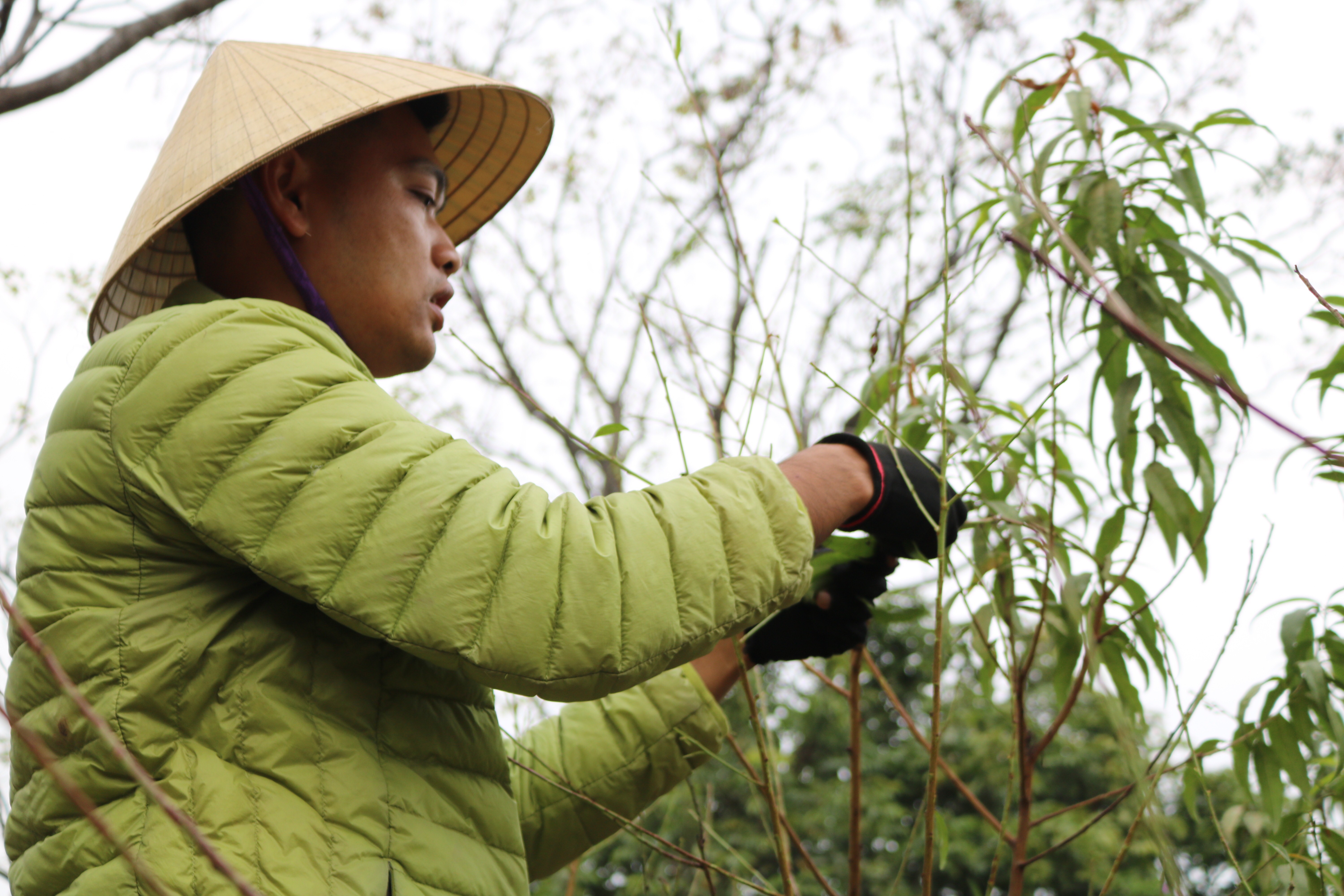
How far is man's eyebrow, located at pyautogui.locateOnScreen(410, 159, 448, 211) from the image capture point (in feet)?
4.72

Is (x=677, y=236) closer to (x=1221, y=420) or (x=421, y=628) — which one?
(x=1221, y=420)

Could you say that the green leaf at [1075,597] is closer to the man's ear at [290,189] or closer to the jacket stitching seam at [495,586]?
the jacket stitching seam at [495,586]

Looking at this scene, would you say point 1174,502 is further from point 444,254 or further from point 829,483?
point 444,254

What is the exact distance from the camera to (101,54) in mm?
2689

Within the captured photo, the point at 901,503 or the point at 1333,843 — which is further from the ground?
the point at 901,503

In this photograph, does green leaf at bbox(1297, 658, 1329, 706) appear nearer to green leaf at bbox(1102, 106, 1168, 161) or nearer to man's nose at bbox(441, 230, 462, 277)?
green leaf at bbox(1102, 106, 1168, 161)

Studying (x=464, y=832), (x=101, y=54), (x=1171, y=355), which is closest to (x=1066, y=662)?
(x=464, y=832)

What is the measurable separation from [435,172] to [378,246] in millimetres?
164

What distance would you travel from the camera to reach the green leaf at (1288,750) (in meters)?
1.48

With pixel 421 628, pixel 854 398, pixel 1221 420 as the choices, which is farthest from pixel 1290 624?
pixel 421 628

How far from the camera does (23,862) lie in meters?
1.01

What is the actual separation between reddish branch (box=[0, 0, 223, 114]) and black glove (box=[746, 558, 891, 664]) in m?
2.17

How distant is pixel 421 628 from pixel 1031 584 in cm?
106

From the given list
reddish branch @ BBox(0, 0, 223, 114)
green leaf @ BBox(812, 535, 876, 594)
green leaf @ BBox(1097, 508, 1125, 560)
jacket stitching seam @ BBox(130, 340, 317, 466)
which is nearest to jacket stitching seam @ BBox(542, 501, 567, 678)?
jacket stitching seam @ BBox(130, 340, 317, 466)
